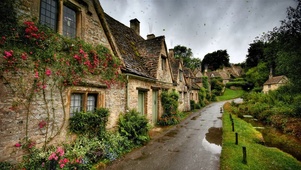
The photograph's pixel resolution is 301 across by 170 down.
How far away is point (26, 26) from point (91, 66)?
2489 mm

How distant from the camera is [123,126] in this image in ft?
25.3

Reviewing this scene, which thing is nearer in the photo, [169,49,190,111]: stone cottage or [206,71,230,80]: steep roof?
[169,49,190,111]: stone cottage

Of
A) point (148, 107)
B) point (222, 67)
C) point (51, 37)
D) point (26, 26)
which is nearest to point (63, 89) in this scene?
point (51, 37)

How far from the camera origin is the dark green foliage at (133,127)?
762 cm

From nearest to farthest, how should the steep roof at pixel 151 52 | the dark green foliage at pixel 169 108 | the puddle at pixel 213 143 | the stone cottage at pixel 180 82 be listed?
the puddle at pixel 213 143
the steep roof at pixel 151 52
the dark green foliage at pixel 169 108
the stone cottage at pixel 180 82

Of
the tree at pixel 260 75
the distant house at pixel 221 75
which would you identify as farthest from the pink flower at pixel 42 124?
the distant house at pixel 221 75

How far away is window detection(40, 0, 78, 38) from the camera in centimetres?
549

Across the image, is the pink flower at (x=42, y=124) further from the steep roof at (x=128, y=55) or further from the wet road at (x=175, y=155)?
the steep roof at (x=128, y=55)

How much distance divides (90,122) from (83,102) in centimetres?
96

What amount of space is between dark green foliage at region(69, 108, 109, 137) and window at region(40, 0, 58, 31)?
3.61 meters

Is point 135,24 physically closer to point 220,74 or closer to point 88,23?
point 88,23

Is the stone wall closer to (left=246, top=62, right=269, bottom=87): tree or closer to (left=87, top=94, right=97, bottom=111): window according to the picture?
(left=87, top=94, right=97, bottom=111): window

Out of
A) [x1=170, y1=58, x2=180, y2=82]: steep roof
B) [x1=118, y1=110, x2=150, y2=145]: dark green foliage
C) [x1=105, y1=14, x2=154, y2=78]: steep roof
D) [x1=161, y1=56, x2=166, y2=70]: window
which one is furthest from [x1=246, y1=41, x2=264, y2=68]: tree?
[x1=118, y1=110, x2=150, y2=145]: dark green foliage

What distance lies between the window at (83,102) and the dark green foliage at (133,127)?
168cm
